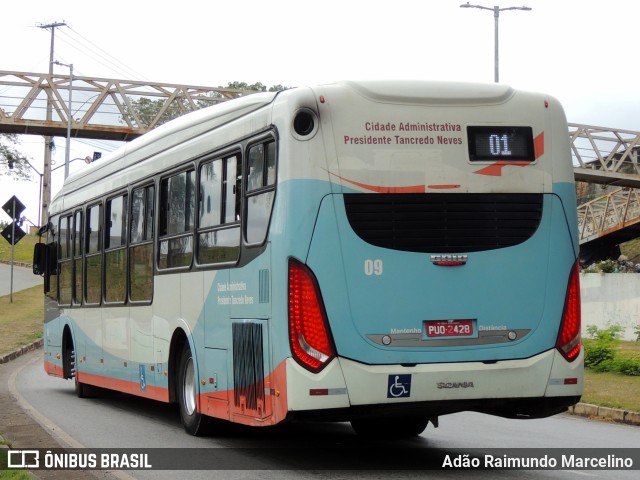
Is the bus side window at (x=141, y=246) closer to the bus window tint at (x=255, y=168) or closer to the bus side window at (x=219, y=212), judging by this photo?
the bus side window at (x=219, y=212)

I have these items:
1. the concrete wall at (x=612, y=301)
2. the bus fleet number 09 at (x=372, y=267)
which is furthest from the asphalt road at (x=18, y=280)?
the bus fleet number 09 at (x=372, y=267)

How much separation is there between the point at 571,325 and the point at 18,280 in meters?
55.8

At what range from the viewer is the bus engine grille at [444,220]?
32.0 ft

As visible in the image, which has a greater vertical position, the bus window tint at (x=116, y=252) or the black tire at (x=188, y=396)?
the bus window tint at (x=116, y=252)

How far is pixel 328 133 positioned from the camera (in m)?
9.80

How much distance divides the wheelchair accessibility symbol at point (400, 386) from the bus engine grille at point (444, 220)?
3.50 feet

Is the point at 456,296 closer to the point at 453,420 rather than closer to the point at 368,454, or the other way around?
the point at 368,454

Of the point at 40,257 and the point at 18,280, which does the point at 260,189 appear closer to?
the point at 40,257

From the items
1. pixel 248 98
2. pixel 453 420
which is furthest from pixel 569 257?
pixel 453 420

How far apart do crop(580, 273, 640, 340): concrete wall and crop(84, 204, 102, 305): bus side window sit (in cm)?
1613

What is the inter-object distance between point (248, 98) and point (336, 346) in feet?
9.05

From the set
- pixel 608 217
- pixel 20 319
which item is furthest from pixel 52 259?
pixel 608 217

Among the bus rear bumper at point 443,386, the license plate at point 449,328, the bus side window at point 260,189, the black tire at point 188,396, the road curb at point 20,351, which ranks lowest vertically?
the road curb at point 20,351

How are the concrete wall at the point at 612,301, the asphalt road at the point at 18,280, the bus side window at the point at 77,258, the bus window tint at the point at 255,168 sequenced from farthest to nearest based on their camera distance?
the asphalt road at the point at 18,280
the concrete wall at the point at 612,301
the bus side window at the point at 77,258
the bus window tint at the point at 255,168
